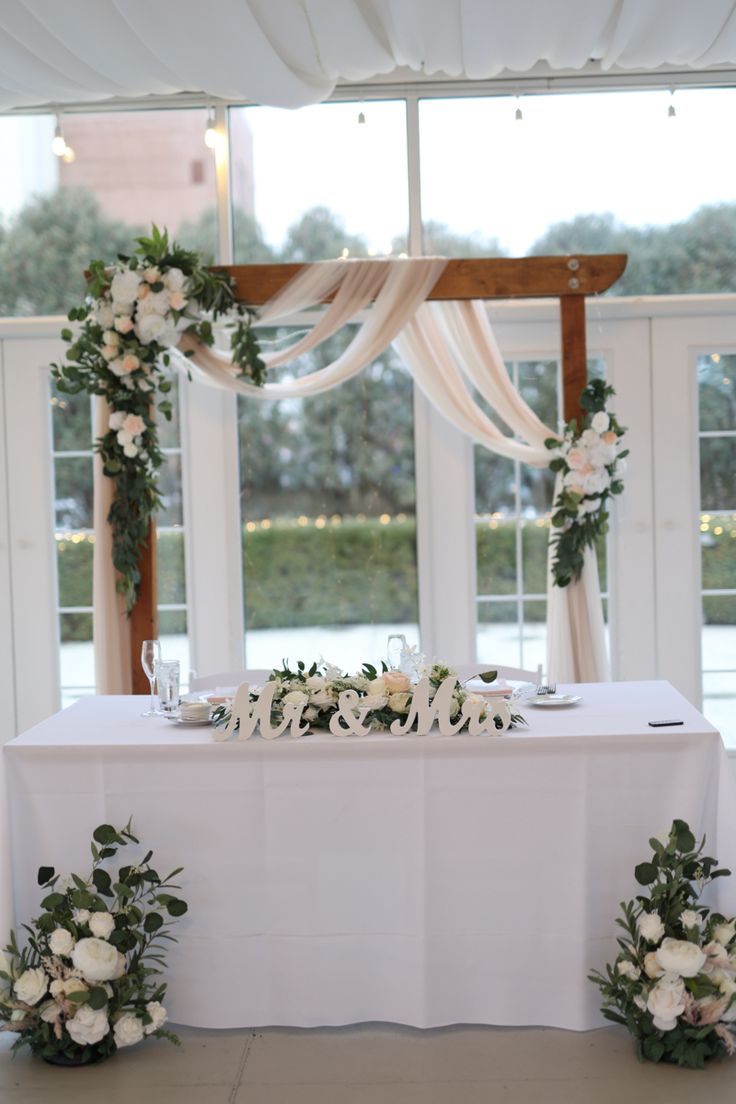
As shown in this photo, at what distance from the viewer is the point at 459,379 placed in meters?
4.74

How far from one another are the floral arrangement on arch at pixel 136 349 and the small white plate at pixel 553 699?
1.96m

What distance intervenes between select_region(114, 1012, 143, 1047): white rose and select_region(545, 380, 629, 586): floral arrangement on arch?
2473 mm

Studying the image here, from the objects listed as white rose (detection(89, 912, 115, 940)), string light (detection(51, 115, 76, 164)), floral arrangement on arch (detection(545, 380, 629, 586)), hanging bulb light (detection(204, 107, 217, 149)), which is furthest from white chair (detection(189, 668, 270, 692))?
string light (detection(51, 115, 76, 164))

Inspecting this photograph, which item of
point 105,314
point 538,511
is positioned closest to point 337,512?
point 538,511

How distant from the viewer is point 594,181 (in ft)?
16.9

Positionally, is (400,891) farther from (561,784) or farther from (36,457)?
(36,457)

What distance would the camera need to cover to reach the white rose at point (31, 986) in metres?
2.69

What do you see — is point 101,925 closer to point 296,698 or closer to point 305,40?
point 296,698

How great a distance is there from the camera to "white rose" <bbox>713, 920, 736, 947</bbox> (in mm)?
2689

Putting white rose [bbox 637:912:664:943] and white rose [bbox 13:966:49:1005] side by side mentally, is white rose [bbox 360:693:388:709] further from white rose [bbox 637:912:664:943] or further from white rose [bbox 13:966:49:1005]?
white rose [bbox 13:966:49:1005]

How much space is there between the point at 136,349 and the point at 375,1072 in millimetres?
Answer: 2805

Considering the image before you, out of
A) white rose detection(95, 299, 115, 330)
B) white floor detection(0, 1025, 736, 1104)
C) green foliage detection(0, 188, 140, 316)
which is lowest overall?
white floor detection(0, 1025, 736, 1104)

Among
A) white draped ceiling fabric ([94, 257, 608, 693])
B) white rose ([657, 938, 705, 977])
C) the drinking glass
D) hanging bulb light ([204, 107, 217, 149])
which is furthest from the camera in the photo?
hanging bulb light ([204, 107, 217, 149])

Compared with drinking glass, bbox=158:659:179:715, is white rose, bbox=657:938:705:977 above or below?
below
